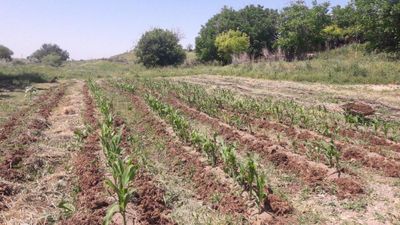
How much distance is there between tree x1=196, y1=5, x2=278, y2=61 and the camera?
1722 inches

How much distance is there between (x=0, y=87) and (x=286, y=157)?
21.1 metres

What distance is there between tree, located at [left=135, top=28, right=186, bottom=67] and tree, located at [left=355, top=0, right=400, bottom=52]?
25.3 m

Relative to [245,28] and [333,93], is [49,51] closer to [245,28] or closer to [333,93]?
[245,28]

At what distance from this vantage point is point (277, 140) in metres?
8.81

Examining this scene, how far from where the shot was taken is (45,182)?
6379 millimetres

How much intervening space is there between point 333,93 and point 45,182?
38.6ft

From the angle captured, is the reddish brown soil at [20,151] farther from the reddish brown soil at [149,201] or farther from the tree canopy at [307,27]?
the tree canopy at [307,27]

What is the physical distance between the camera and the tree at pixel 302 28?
3409 cm

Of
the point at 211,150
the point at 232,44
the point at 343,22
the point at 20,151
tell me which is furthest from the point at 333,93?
the point at 343,22

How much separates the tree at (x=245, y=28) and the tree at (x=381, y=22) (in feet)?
60.8

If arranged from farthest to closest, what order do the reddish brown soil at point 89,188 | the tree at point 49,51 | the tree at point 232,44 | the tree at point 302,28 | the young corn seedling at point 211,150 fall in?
the tree at point 49,51 < the tree at point 232,44 < the tree at point 302,28 < the young corn seedling at point 211,150 < the reddish brown soil at point 89,188

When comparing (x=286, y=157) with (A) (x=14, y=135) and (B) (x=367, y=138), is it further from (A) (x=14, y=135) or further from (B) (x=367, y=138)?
(A) (x=14, y=135)

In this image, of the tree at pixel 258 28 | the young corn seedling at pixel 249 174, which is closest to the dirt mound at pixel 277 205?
the young corn seedling at pixel 249 174

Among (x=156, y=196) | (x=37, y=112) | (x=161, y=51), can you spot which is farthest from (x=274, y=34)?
(x=156, y=196)
